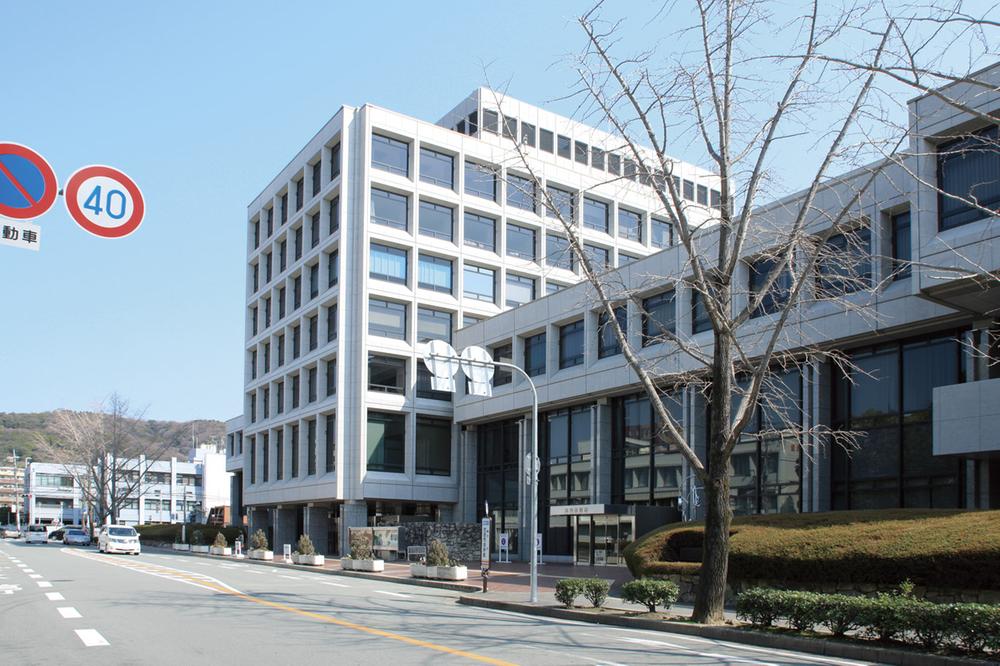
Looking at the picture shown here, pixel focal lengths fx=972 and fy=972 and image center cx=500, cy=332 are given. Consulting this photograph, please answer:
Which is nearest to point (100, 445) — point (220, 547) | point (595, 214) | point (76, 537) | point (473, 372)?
point (76, 537)

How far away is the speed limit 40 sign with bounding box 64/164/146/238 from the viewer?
33.3ft

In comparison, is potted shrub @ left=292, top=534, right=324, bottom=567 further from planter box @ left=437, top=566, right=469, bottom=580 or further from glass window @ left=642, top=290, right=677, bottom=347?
glass window @ left=642, top=290, right=677, bottom=347

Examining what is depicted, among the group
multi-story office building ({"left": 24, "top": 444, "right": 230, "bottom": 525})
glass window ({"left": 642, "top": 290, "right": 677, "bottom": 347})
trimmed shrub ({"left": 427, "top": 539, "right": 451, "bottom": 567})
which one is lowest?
multi-story office building ({"left": 24, "top": 444, "right": 230, "bottom": 525})

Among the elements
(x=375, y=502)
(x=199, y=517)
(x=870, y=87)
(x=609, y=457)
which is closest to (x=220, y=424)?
(x=199, y=517)

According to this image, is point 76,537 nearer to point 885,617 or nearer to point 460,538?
point 460,538

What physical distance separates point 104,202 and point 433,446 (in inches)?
1760

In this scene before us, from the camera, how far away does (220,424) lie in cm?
19662

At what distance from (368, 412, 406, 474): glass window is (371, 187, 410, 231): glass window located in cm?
1057

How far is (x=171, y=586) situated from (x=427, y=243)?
3168 centimetres

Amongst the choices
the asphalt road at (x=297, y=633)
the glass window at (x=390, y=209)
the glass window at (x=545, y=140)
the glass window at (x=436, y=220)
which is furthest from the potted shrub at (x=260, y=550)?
the glass window at (x=545, y=140)

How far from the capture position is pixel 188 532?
72.8m

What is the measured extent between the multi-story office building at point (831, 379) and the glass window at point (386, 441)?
14.1 feet

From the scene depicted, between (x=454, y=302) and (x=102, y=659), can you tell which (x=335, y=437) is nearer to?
(x=454, y=302)

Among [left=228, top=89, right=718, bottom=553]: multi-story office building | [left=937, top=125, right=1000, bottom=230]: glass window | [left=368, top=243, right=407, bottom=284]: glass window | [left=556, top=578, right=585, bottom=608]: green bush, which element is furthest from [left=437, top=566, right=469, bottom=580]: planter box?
[left=368, top=243, right=407, bottom=284]: glass window
